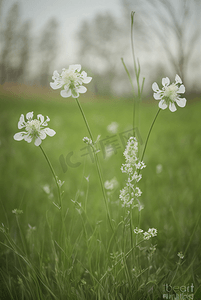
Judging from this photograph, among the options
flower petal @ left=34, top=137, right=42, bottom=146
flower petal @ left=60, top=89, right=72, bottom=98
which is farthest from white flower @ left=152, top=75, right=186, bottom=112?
flower petal @ left=34, top=137, right=42, bottom=146

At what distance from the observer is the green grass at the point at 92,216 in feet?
2.25

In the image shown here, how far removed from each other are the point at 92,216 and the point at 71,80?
0.92 metres

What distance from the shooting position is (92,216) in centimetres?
126

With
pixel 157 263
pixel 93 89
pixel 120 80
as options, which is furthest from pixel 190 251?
pixel 120 80

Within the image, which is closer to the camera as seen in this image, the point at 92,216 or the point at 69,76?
the point at 69,76

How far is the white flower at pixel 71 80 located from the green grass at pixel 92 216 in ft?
0.76

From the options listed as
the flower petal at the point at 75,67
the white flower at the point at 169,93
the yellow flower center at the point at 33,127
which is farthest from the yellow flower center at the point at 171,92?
the yellow flower center at the point at 33,127

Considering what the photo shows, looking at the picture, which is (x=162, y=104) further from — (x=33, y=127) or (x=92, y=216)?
(x=92, y=216)

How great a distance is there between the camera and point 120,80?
308cm

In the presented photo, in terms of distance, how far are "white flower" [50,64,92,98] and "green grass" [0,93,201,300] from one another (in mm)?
231

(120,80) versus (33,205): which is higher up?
(120,80)

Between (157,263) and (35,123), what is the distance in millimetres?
777

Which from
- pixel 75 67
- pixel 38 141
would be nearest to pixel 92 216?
pixel 38 141

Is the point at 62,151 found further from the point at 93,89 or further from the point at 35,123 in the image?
the point at 35,123
